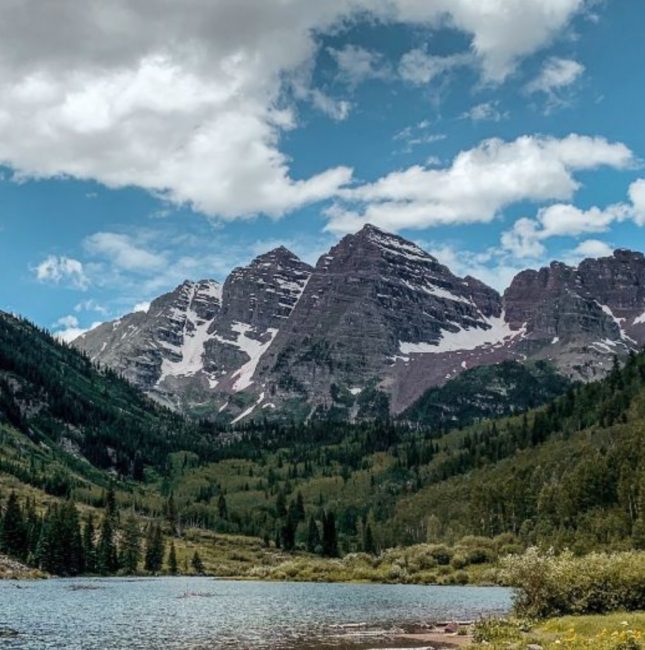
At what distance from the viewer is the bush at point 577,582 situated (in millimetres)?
71188

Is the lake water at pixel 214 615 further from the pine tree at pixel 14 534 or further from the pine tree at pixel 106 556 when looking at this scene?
A: the pine tree at pixel 106 556

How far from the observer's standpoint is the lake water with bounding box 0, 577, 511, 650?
68688 millimetres

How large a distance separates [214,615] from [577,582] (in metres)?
43.1

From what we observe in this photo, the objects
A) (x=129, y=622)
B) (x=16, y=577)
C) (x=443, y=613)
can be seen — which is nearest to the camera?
(x=129, y=622)

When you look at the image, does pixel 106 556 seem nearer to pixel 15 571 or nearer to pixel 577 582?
pixel 15 571

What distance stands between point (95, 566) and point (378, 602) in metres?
94.0

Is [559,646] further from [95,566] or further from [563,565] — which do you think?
[95,566]

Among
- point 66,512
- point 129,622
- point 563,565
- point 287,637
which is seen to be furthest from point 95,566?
point 563,565

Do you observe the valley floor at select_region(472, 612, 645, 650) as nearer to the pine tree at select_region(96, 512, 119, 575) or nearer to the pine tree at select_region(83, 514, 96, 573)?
the pine tree at select_region(83, 514, 96, 573)

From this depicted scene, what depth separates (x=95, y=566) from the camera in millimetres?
191500

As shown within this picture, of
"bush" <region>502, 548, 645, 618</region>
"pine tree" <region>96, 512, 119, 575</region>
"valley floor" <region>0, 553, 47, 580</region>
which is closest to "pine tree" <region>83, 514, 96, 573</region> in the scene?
"pine tree" <region>96, 512, 119, 575</region>

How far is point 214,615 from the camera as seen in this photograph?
310 ft

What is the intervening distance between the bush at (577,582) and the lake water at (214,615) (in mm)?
13338

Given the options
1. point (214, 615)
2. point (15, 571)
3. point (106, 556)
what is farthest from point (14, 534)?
point (214, 615)
